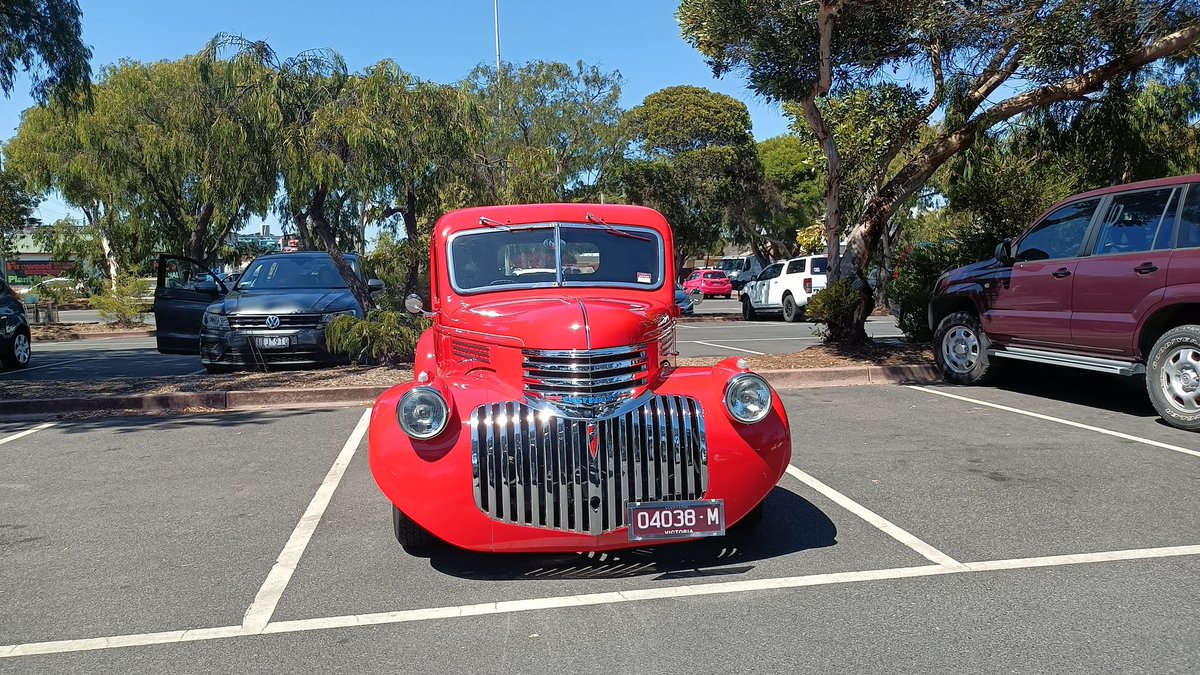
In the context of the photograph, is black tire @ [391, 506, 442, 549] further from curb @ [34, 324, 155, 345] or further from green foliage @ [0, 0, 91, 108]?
curb @ [34, 324, 155, 345]

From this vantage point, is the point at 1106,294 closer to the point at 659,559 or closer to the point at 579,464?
the point at 659,559

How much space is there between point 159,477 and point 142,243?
26147 millimetres

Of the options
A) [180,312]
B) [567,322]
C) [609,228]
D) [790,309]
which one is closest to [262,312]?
[180,312]

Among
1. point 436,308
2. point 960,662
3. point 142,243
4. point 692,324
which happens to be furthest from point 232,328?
point 142,243

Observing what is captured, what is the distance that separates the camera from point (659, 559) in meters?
4.71

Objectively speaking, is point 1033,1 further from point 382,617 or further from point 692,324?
point 692,324

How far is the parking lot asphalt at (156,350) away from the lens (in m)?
13.2

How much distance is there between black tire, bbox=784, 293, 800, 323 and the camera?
909 inches

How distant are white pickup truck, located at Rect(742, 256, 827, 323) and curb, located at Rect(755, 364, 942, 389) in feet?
35.8

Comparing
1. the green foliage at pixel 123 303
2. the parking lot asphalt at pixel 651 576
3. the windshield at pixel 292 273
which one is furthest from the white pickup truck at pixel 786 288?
the green foliage at pixel 123 303

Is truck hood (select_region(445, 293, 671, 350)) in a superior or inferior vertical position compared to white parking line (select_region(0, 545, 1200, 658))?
superior

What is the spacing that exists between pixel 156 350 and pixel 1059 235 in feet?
51.3

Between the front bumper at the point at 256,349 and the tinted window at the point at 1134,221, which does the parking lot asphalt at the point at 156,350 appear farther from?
the tinted window at the point at 1134,221

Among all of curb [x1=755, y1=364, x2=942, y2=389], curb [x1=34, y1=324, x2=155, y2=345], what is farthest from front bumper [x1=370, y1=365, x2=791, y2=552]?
curb [x1=34, y1=324, x2=155, y2=345]
